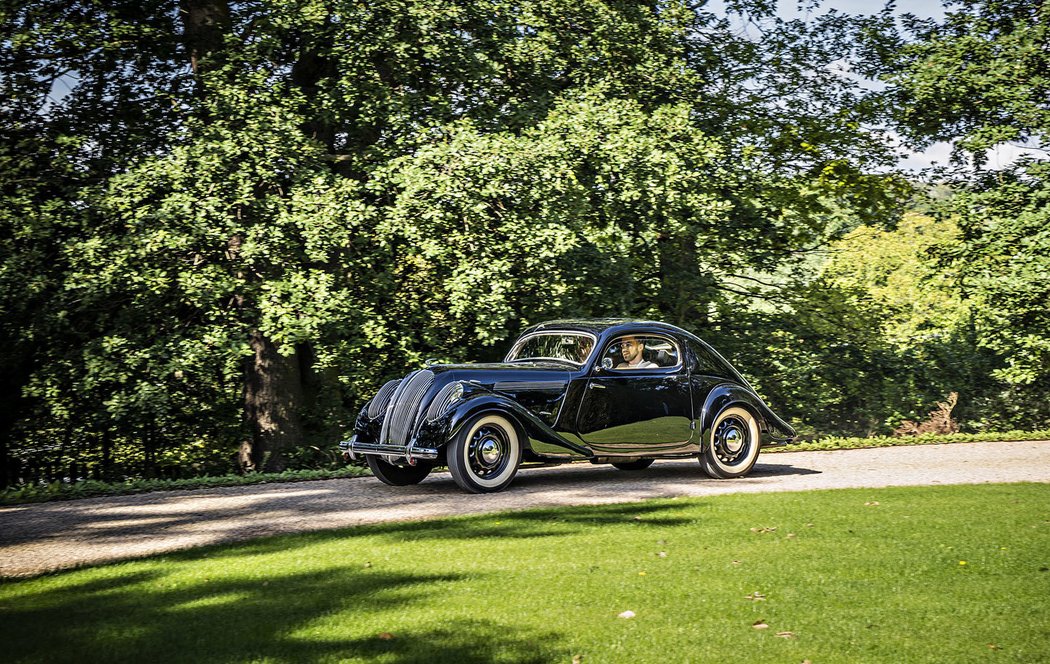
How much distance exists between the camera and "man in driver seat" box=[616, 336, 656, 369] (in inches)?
467

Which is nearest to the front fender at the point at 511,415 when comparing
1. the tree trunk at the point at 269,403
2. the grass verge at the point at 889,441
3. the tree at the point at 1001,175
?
the grass verge at the point at 889,441

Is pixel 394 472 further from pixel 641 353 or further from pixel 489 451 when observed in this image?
pixel 641 353

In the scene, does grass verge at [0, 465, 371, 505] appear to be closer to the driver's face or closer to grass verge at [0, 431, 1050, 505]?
grass verge at [0, 431, 1050, 505]

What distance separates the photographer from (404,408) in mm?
10945

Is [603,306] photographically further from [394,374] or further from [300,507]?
[300,507]

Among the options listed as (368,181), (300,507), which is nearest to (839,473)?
(300,507)

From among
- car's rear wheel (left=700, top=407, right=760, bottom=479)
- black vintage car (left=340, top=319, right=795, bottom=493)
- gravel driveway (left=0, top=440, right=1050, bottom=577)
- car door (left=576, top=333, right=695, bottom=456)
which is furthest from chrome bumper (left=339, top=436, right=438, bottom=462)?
car's rear wheel (left=700, top=407, right=760, bottom=479)

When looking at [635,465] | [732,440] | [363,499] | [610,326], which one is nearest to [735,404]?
[732,440]

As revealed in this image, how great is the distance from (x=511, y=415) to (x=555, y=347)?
1662mm

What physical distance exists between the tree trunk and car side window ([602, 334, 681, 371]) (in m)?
7.04

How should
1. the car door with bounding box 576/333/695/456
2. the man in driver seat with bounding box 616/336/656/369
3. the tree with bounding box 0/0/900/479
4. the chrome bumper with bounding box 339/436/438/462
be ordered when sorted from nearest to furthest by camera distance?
the chrome bumper with bounding box 339/436/438/462
the car door with bounding box 576/333/695/456
the man in driver seat with bounding box 616/336/656/369
the tree with bounding box 0/0/900/479

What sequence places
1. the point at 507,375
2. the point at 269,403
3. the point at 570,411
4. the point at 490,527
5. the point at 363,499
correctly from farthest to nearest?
1. the point at 269,403
2. the point at 570,411
3. the point at 507,375
4. the point at 363,499
5. the point at 490,527

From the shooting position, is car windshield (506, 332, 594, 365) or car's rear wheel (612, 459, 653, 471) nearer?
car windshield (506, 332, 594, 365)

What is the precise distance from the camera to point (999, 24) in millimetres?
19484
